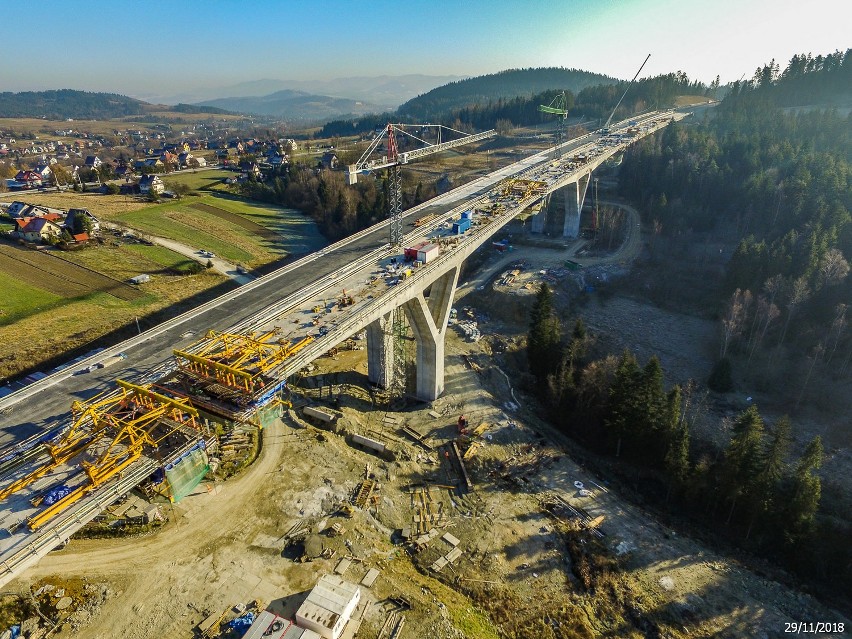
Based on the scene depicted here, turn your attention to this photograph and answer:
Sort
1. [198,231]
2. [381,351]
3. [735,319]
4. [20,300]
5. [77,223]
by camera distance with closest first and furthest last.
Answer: [381,351] → [20,300] → [735,319] → [77,223] → [198,231]

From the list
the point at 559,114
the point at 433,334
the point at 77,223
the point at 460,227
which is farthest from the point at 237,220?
the point at 559,114

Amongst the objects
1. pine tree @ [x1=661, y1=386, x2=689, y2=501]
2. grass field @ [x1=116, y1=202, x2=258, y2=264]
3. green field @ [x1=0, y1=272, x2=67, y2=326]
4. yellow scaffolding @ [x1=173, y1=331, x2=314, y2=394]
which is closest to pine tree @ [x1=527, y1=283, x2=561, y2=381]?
pine tree @ [x1=661, y1=386, x2=689, y2=501]

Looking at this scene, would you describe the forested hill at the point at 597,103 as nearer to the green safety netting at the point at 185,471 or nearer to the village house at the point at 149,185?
the village house at the point at 149,185

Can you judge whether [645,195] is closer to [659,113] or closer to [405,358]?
[405,358]

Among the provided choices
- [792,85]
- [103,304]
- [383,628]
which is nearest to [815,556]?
[383,628]

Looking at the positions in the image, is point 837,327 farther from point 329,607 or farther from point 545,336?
point 329,607
